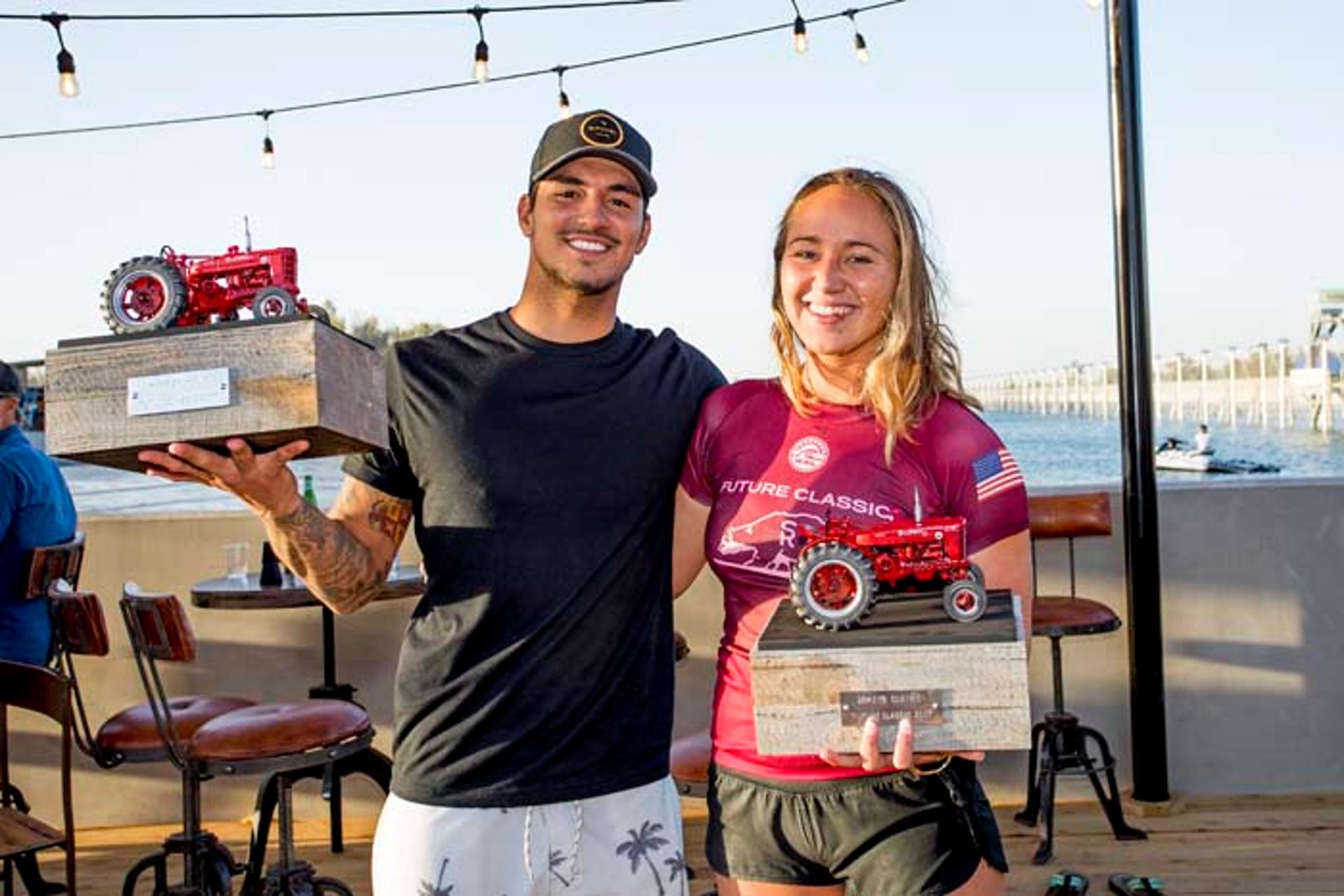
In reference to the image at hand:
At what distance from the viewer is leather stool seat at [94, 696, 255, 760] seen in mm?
3256

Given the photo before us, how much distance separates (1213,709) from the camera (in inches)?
176

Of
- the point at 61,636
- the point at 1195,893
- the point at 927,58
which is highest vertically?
the point at 927,58

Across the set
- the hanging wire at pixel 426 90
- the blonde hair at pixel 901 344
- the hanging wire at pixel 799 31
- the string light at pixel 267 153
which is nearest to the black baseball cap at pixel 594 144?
the blonde hair at pixel 901 344

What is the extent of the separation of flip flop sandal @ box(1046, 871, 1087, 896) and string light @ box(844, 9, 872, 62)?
149 inches

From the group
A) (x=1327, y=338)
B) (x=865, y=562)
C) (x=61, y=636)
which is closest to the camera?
(x=865, y=562)

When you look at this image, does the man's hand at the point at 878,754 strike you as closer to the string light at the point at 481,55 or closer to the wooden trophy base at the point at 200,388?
the wooden trophy base at the point at 200,388

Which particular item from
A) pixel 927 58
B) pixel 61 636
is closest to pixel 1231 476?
pixel 61 636

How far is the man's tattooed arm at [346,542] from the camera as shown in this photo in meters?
1.61

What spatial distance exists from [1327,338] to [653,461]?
4443 cm

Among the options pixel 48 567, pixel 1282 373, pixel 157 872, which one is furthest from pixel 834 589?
pixel 1282 373

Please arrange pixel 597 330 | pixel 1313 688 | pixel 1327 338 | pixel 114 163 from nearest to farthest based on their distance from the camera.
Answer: pixel 597 330, pixel 1313 688, pixel 114 163, pixel 1327 338

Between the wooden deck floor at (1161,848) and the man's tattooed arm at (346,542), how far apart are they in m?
2.26

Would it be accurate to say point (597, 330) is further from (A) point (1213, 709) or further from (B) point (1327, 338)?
(B) point (1327, 338)

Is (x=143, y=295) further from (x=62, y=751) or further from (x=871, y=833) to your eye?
(x=62, y=751)
